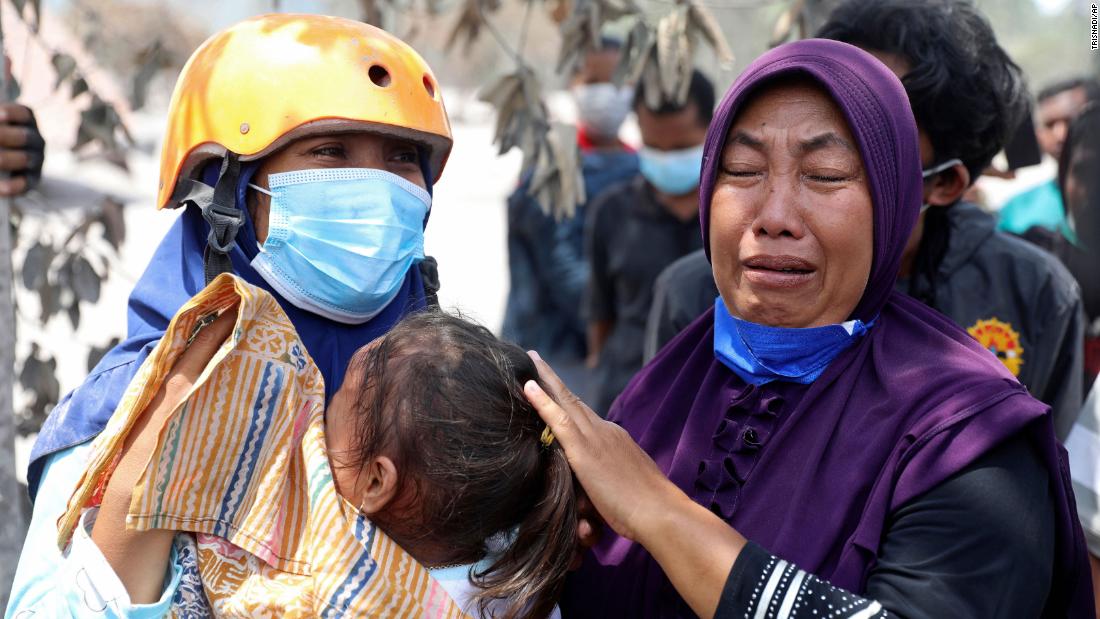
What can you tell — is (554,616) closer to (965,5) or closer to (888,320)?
(888,320)

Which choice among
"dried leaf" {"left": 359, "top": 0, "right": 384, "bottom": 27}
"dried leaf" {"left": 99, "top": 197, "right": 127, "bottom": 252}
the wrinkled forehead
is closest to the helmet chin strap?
the wrinkled forehead

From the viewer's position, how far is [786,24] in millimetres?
3977

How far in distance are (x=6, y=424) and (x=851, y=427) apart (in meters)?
2.09

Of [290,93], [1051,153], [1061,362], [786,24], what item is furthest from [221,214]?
[1051,153]

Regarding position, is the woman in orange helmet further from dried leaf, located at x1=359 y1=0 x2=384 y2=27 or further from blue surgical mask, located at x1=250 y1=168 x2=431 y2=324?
dried leaf, located at x1=359 y1=0 x2=384 y2=27

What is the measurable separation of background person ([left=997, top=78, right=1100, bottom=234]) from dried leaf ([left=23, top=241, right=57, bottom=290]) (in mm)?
3708

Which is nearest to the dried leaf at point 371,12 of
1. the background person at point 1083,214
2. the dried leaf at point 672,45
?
the dried leaf at point 672,45

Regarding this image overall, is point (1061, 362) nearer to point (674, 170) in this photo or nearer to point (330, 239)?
point (330, 239)

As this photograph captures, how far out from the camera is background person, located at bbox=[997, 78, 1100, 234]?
5.59 metres

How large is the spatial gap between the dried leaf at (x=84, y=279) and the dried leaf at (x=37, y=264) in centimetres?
7

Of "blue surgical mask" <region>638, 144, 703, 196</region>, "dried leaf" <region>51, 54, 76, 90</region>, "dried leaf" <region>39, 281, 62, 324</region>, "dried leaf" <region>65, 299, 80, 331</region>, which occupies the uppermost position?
"dried leaf" <region>51, 54, 76, 90</region>

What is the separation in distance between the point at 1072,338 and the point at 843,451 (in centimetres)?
144

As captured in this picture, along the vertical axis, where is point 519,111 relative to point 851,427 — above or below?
below

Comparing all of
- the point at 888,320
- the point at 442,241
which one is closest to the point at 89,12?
the point at 888,320
